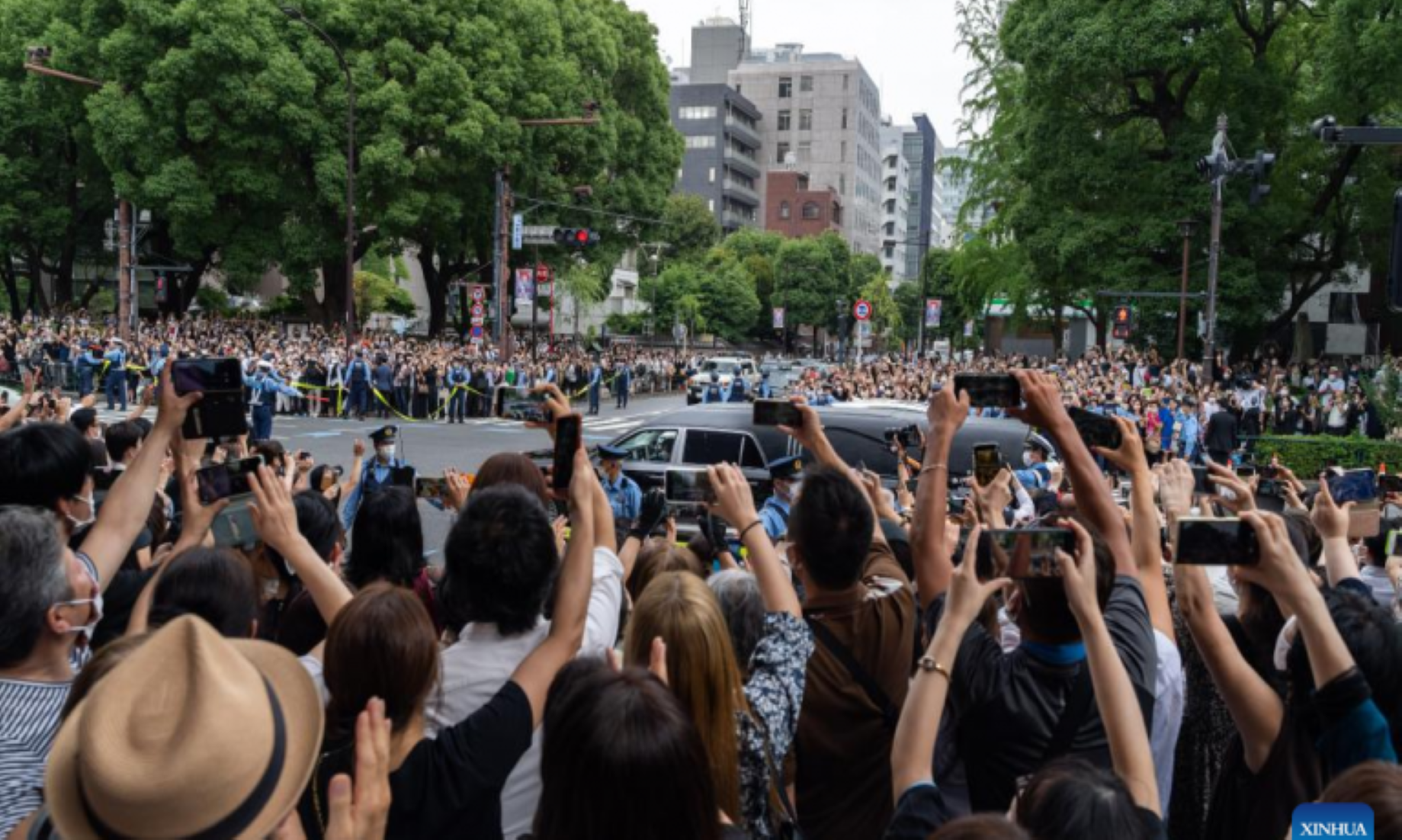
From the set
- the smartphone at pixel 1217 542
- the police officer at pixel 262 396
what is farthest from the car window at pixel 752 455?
the police officer at pixel 262 396

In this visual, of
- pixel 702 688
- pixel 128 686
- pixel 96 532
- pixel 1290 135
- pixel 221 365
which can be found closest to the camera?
pixel 128 686

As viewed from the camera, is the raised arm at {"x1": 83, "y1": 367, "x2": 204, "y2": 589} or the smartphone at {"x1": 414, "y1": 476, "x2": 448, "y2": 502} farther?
the smartphone at {"x1": 414, "y1": 476, "x2": 448, "y2": 502}

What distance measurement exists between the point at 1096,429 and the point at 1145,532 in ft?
1.59

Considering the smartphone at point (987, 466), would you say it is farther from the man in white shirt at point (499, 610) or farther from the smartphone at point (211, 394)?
the smartphone at point (211, 394)

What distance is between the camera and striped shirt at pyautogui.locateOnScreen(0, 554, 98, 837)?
244cm

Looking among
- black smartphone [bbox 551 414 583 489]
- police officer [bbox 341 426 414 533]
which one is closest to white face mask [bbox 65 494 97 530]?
black smartphone [bbox 551 414 583 489]

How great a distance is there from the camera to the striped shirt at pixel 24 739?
2436 mm

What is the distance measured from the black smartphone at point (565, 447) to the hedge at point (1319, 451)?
1880 centimetres

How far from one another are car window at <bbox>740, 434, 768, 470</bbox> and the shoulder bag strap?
9.96m

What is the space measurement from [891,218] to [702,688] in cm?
14377

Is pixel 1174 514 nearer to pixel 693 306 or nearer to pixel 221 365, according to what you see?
pixel 221 365

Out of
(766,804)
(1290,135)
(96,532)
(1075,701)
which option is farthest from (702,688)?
(1290,135)

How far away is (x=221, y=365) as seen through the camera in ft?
12.3

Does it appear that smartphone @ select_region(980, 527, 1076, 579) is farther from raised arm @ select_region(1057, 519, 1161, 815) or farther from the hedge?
the hedge
